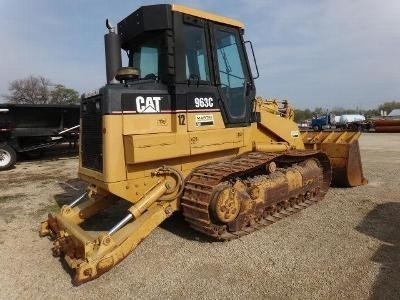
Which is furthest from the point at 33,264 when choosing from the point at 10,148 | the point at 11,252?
the point at 10,148

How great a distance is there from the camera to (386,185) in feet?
27.6

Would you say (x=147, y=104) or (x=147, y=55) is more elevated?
(x=147, y=55)

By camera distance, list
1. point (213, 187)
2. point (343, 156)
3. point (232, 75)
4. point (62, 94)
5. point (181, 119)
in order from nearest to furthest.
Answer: point (213, 187), point (181, 119), point (232, 75), point (343, 156), point (62, 94)

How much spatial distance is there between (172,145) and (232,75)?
1.69 m

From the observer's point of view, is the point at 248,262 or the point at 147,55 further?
the point at 147,55

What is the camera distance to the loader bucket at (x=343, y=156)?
799 centimetres

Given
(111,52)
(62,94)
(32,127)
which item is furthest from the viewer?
(62,94)

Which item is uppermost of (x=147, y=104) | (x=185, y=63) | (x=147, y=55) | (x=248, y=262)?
(x=147, y=55)

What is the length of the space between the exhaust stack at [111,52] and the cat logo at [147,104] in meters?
0.78

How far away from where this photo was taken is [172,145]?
508 centimetres

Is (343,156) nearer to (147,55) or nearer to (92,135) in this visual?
(147,55)

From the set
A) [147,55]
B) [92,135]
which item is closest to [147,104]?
[92,135]

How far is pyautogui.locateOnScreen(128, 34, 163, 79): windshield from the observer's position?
215 inches

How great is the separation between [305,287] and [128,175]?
8.17ft
